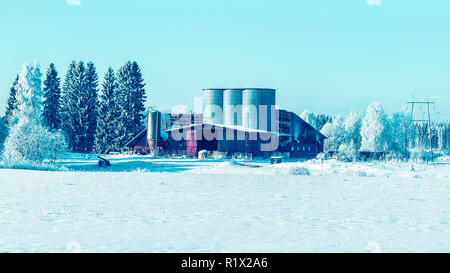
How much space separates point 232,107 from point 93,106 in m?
19.5

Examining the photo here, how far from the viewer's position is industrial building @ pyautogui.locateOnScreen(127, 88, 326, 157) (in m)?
56.3

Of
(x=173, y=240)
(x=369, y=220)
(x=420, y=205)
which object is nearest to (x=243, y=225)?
(x=173, y=240)

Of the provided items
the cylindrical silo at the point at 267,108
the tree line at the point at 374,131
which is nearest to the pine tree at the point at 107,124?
the cylindrical silo at the point at 267,108

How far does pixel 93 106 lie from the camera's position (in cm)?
6888

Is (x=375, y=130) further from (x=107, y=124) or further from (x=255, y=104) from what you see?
(x=107, y=124)

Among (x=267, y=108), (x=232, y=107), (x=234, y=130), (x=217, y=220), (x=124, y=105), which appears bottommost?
(x=217, y=220)

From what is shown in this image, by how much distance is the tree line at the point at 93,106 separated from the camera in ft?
214

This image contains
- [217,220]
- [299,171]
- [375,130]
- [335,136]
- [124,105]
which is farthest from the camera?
[335,136]

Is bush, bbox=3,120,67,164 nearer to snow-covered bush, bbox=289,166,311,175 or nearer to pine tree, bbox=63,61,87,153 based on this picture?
snow-covered bush, bbox=289,166,311,175

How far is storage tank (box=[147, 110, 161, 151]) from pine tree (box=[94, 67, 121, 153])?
9186mm

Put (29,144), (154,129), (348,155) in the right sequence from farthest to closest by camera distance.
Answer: (154,129) → (348,155) → (29,144)

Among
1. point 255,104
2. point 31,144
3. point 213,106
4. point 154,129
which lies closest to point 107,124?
point 154,129

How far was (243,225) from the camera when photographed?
10.4 meters

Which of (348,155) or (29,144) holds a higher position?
(29,144)
